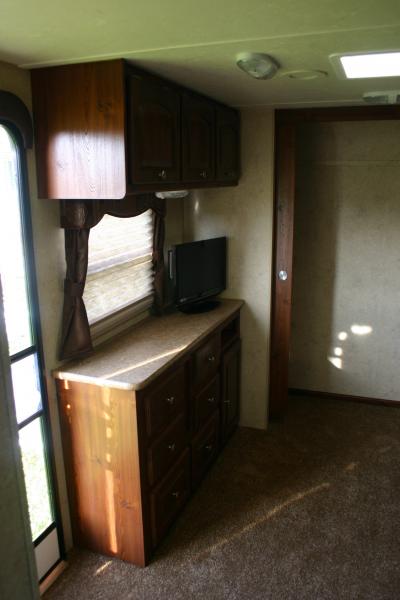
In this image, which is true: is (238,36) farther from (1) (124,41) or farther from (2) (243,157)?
(2) (243,157)

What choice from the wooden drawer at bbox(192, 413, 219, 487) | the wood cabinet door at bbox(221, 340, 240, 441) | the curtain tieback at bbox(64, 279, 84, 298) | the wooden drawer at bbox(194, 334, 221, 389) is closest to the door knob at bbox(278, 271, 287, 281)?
the wood cabinet door at bbox(221, 340, 240, 441)

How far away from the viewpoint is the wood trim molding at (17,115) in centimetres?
189

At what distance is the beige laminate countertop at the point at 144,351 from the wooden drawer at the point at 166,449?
0.37 m

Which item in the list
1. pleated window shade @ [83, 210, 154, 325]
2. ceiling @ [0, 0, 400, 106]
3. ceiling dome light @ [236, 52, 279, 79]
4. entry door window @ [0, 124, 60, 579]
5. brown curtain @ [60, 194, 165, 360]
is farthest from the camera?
pleated window shade @ [83, 210, 154, 325]

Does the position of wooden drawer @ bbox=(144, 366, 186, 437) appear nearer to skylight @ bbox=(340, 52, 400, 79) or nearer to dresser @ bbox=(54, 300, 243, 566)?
dresser @ bbox=(54, 300, 243, 566)

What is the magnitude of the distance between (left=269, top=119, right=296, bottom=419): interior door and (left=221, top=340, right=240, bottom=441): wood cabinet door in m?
0.31

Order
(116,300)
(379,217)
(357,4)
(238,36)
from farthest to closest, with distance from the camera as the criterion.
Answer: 1. (379,217)
2. (116,300)
3. (238,36)
4. (357,4)

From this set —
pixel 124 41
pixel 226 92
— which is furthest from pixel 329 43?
pixel 226 92

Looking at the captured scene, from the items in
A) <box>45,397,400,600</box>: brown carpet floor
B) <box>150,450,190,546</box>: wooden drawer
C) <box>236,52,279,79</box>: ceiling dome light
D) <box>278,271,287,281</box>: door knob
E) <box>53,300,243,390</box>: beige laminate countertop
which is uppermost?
<box>236,52,279,79</box>: ceiling dome light

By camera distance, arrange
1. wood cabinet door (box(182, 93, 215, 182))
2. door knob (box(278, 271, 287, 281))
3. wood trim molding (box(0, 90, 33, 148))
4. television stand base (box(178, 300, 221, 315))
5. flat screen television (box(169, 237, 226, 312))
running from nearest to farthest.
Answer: wood trim molding (box(0, 90, 33, 148)) < wood cabinet door (box(182, 93, 215, 182)) < flat screen television (box(169, 237, 226, 312)) < television stand base (box(178, 300, 221, 315)) < door knob (box(278, 271, 287, 281))

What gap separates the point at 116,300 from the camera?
2848mm

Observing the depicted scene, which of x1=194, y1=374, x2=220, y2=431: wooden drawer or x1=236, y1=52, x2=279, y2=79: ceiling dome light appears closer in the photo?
x1=236, y1=52, x2=279, y2=79: ceiling dome light

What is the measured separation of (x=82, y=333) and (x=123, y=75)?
3.77ft

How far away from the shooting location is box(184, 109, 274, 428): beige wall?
131 inches
